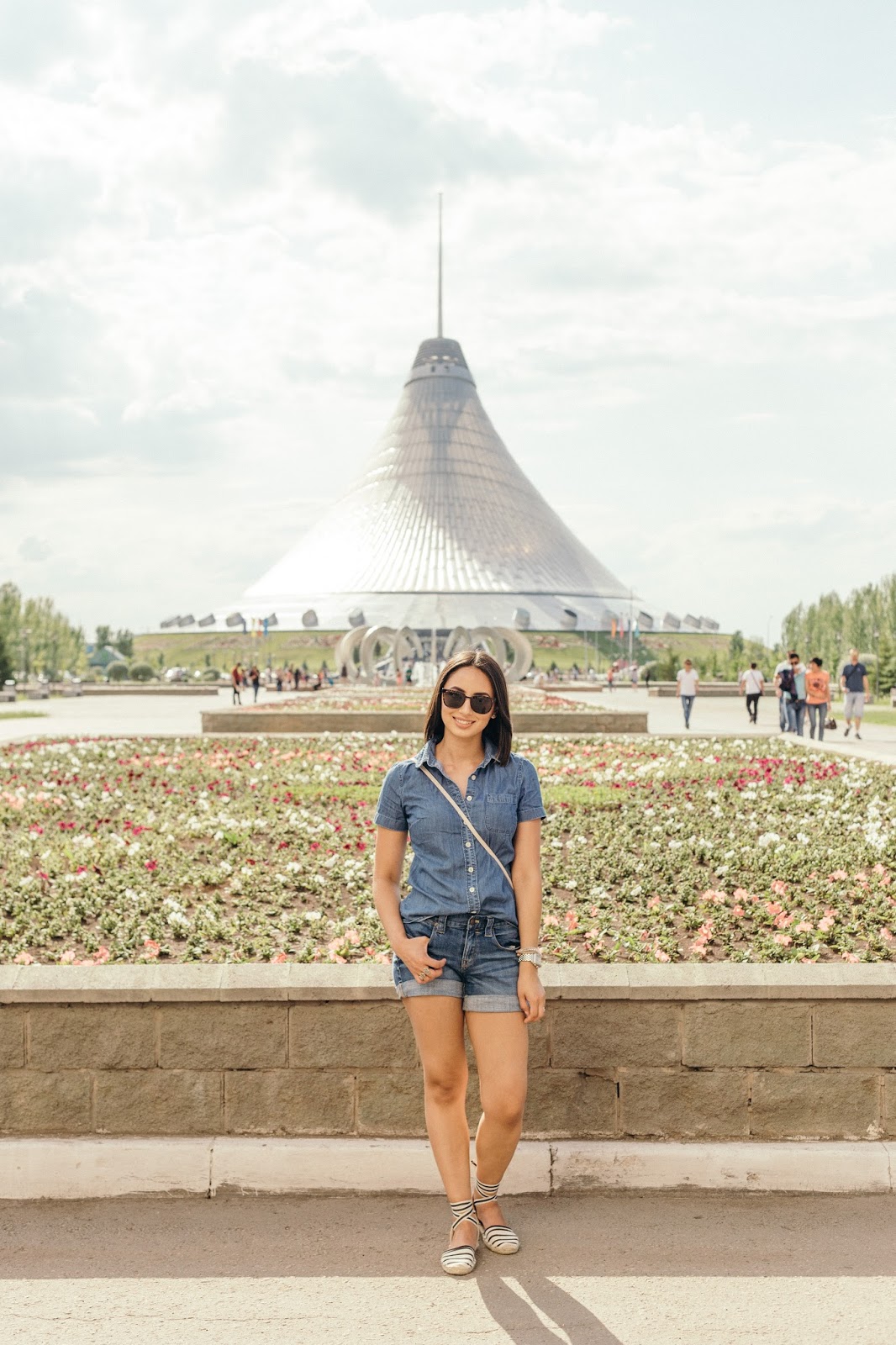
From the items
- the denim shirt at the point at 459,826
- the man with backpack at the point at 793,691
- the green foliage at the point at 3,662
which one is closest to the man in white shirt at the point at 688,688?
the man with backpack at the point at 793,691

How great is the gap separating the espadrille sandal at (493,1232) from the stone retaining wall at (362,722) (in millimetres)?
14591

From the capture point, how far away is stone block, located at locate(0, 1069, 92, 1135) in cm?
447

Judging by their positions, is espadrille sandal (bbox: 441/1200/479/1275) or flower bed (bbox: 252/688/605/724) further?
flower bed (bbox: 252/688/605/724)

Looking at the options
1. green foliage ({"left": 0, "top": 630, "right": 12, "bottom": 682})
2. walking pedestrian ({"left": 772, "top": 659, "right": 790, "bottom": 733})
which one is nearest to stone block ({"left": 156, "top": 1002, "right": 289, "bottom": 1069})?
walking pedestrian ({"left": 772, "top": 659, "right": 790, "bottom": 733})

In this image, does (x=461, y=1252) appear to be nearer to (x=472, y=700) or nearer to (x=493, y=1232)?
(x=493, y=1232)

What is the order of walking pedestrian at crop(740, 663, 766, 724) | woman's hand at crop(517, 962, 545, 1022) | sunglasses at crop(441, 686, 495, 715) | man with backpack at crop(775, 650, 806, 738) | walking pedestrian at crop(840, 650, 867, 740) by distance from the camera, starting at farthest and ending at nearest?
walking pedestrian at crop(740, 663, 766, 724)
walking pedestrian at crop(840, 650, 867, 740)
man with backpack at crop(775, 650, 806, 738)
sunglasses at crop(441, 686, 495, 715)
woman's hand at crop(517, 962, 545, 1022)

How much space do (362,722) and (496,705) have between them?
14829mm

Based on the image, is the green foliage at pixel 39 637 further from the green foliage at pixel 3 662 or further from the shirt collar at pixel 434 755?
the shirt collar at pixel 434 755

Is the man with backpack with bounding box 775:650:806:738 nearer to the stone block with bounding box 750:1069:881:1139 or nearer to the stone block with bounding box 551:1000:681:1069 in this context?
the stone block with bounding box 750:1069:881:1139

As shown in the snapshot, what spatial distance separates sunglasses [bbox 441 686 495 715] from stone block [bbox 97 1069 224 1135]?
1.70 metres

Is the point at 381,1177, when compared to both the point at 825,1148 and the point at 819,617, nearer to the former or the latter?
the point at 825,1148

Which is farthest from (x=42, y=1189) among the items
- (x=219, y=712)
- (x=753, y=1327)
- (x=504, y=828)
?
(x=219, y=712)

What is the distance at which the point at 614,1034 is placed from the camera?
14.8ft

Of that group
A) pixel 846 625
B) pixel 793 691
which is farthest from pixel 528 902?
pixel 846 625
